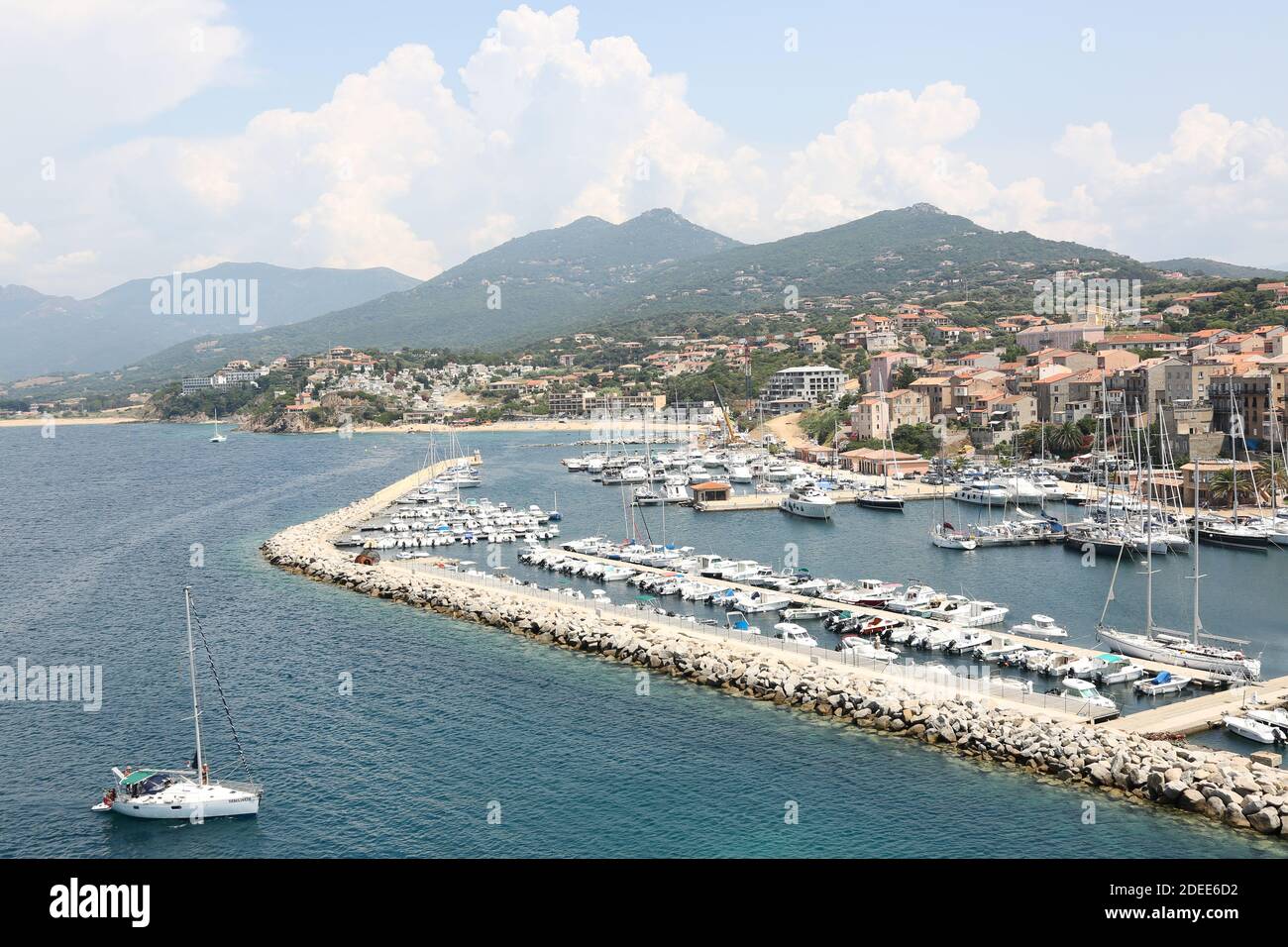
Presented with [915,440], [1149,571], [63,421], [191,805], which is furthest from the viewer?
[63,421]

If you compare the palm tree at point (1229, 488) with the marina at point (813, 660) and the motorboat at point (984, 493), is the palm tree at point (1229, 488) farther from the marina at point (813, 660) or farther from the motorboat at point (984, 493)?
the marina at point (813, 660)

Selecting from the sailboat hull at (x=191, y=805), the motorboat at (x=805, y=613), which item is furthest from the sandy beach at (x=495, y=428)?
the sailboat hull at (x=191, y=805)

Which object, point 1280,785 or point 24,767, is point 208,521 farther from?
point 1280,785

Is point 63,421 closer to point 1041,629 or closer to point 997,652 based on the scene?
point 1041,629

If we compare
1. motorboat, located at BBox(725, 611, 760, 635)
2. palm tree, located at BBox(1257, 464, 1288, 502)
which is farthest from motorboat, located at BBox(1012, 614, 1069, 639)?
palm tree, located at BBox(1257, 464, 1288, 502)

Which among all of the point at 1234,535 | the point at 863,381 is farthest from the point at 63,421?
the point at 1234,535

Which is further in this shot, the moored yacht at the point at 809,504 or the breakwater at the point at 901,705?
the moored yacht at the point at 809,504
